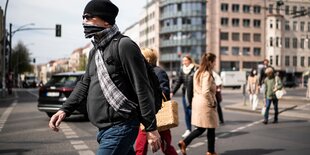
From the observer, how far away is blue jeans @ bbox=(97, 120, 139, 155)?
296 centimetres

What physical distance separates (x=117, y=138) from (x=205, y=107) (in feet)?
13.6

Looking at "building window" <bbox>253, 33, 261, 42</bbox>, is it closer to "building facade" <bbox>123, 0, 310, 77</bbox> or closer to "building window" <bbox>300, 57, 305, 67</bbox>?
"building facade" <bbox>123, 0, 310, 77</bbox>

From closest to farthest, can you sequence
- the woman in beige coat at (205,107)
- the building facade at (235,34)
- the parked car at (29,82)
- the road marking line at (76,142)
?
the woman in beige coat at (205,107), the road marking line at (76,142), the parked car at (29,82), the building facade at (235,34)

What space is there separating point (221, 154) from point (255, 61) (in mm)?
77996

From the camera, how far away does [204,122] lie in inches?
269

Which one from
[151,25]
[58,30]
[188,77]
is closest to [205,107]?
[188,77]

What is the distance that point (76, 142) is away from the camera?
8.52 meters

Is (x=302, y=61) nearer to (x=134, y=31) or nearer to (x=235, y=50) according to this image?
(x=235, y=50)

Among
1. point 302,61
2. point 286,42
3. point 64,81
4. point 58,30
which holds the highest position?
point 286,42

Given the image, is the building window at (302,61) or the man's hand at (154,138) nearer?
the man's hand at (154,138)

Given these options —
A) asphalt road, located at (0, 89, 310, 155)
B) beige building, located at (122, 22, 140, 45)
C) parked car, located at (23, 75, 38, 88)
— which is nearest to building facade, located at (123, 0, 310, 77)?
beige building, located at (122, 22, 140, 45)

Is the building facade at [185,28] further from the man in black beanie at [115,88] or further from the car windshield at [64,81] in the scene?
the man in black beanie at [115,88]

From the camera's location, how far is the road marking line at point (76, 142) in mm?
7367

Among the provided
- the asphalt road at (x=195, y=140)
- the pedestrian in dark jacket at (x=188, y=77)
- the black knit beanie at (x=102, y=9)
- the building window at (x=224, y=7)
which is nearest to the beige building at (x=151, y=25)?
the building window at (x=224, y=7)
